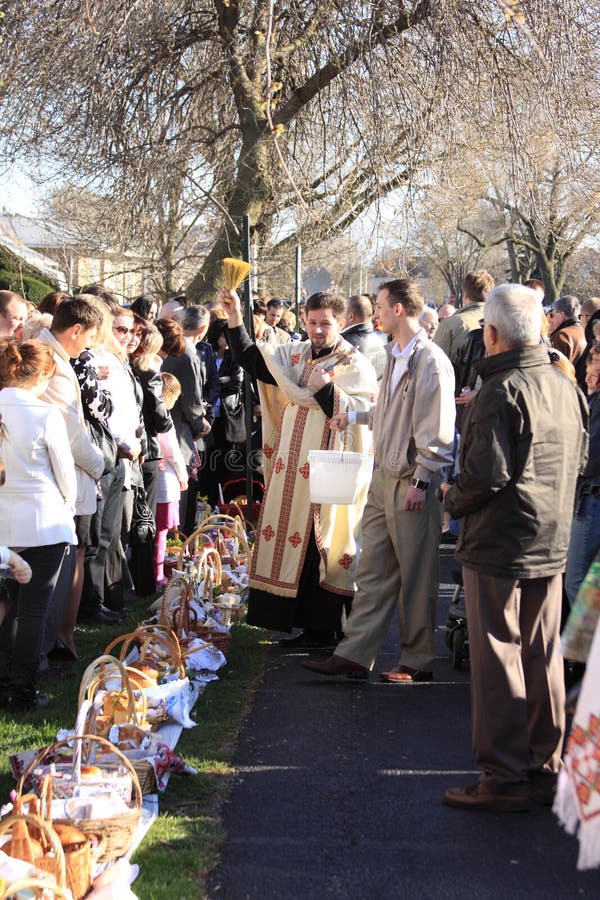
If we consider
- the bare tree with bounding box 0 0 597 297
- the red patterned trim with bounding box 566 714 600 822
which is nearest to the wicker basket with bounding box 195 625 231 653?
the bare tree with bounding box 0 0 597 297

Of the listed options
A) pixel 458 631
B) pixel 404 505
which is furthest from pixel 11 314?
pixel 458 631

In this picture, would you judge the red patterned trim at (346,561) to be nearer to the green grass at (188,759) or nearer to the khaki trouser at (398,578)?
the khaki trouser at (398,578)

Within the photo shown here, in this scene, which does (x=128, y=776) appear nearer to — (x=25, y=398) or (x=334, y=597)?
(x=25, y=398)

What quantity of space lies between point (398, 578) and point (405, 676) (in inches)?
21.8

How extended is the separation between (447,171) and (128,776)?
654 centimetres

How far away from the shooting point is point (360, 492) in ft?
24.3

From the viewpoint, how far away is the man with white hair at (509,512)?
4.64 m

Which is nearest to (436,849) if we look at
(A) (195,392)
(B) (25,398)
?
(B) (25,398)

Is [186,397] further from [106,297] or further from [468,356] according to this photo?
[468,356]

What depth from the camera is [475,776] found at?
5254 millimetres

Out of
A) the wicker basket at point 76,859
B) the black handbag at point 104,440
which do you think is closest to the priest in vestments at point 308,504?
the black handbag at point 104,440

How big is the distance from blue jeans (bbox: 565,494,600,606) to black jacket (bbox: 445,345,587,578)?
1.28 meters

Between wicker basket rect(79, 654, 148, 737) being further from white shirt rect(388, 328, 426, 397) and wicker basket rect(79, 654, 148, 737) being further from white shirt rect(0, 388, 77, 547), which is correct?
white shirt rect(388, 328, 426, 397)

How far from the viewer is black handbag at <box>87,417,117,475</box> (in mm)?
6719
